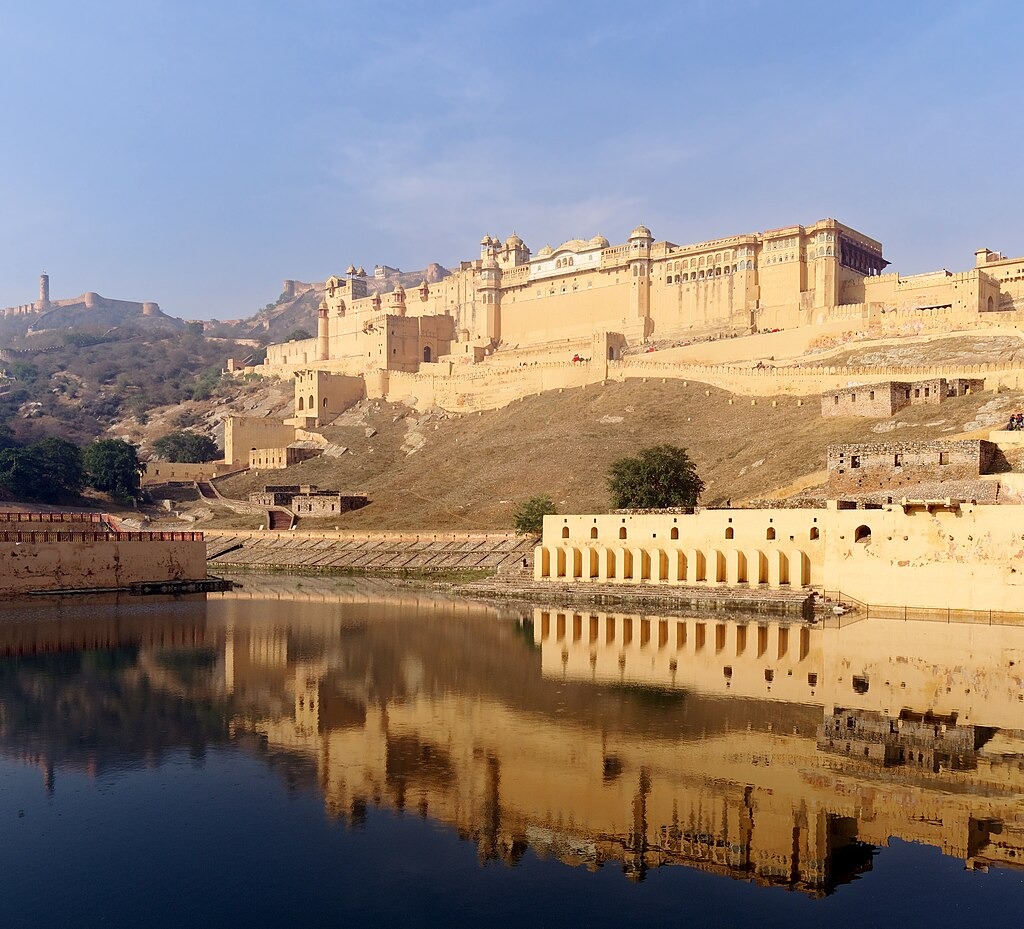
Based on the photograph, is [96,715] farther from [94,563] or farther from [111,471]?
[111,471]

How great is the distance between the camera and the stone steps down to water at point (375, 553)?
42875mm

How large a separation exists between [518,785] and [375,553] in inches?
1401

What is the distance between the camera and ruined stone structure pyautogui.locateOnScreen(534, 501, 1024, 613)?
26656 millimetres

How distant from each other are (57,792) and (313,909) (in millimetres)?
5242

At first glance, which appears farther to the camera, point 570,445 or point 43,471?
point 43,471

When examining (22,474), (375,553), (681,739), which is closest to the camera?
(681,739)

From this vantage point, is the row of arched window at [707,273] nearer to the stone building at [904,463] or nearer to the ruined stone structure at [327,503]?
the ruined stone structure at [327,503]

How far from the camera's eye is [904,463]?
33.5 m

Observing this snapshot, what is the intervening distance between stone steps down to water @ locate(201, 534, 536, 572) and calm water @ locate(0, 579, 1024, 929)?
18.5 metres

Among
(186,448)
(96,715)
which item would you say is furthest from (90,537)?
(186,448)

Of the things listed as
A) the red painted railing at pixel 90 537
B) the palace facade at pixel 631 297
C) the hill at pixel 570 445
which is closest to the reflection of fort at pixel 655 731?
the red painted railing at pixel 90 537

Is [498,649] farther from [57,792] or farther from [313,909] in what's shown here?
[313,909]

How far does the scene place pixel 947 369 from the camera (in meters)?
46.6

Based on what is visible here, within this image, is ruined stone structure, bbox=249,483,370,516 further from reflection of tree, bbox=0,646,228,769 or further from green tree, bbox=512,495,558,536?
reflection of tree, bbox=0,646,228,769
